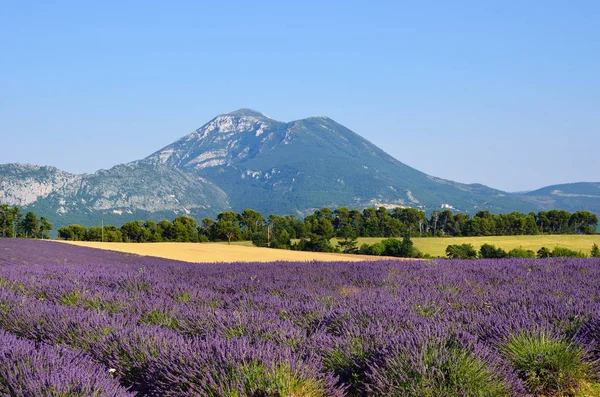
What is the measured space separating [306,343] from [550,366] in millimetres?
1577

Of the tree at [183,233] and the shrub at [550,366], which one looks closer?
the shrub at [550,366]

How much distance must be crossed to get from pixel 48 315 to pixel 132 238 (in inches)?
2702

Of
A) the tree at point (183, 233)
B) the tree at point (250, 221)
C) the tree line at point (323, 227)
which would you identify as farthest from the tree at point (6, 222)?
the tree at point (250, 221)

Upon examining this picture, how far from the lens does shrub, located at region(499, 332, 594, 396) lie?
3.86 meters

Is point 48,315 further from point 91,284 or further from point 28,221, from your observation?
point 28,221

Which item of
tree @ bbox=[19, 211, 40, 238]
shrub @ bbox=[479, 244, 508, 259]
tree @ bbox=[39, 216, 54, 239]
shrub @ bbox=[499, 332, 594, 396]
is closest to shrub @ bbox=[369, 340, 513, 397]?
shrub @ bbox=[499, 332, 594, 396]

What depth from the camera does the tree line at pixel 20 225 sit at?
229 feet

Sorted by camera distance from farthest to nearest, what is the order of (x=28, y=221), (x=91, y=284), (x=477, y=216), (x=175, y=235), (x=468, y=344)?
(x=477, y=216)
(x=28, y=221)
(x=175, y=235)
(x=91, y=284)
(x=468, y=344)

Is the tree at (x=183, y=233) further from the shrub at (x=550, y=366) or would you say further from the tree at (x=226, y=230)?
the shrub at (x=550, y=366)

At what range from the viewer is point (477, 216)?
→ 79.8 m

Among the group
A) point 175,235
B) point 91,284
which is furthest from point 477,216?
point 91,284

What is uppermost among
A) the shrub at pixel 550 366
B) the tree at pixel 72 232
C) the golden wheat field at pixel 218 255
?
the shrub at pixel 550 366

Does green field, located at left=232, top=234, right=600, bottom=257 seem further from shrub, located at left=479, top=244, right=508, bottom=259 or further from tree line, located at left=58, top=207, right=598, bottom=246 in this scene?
shrub, located at left=479, top=244, right=508, bottom=259

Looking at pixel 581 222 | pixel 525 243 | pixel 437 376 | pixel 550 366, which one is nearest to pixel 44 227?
pixel 525 243
